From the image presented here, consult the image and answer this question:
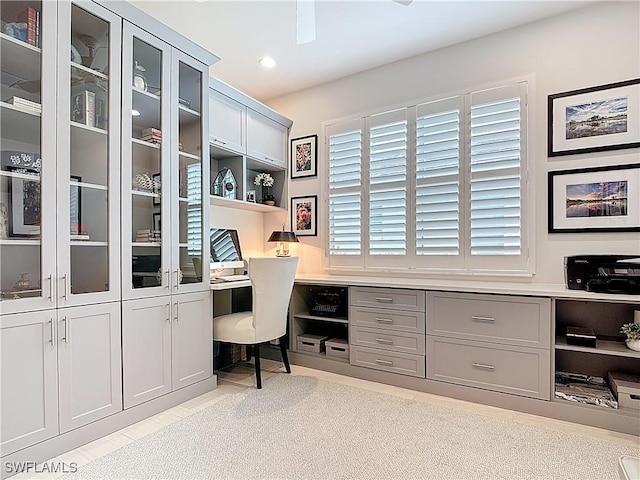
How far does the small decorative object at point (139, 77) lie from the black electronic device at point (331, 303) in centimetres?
231

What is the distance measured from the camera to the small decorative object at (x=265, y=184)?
408cm

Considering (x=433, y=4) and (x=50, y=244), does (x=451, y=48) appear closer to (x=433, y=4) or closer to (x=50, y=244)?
(x=433, y=4)

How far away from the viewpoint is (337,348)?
336 cm

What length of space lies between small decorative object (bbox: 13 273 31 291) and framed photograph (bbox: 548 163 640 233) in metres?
3.38

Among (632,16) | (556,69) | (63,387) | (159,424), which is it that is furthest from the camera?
(556,69)

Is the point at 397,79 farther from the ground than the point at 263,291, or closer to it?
farther from the ground

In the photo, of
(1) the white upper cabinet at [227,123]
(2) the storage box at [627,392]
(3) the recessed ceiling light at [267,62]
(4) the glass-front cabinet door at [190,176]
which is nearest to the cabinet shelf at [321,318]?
(4) the glass-front cabinet door at [190,176]

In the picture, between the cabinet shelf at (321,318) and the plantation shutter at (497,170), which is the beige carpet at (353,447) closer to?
the cabinet shelf at (321,318)

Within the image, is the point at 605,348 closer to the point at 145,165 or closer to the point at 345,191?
the point at 345,191

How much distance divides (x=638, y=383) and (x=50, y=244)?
11.7ft

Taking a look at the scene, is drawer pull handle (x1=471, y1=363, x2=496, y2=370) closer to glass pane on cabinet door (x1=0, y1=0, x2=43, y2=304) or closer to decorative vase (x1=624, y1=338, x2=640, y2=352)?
decorative vase (x1=624, y1=338, x2=640, y2=352)

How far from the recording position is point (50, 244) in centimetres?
196

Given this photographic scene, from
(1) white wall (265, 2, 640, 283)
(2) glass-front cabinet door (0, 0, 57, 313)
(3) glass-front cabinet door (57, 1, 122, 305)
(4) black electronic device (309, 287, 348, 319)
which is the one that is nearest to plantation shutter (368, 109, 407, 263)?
(1) white wall (265, 2, 640, 283)

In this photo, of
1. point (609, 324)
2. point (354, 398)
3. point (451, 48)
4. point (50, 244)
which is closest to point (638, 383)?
point (609, 324)
